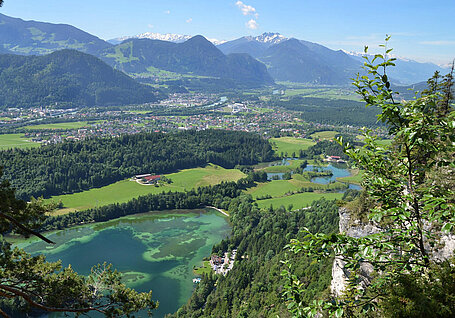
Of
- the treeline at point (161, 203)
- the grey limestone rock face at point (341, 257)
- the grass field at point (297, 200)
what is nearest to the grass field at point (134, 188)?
the treeline at point (161, 203)

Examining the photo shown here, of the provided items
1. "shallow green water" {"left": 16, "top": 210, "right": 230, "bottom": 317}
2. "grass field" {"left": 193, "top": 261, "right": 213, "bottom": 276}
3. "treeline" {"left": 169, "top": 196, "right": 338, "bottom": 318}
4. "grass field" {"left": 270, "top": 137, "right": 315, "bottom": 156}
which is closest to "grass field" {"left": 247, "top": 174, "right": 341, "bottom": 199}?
"treeline" {"left": 169, "top": 196, "right": 338, "bottom": 318}

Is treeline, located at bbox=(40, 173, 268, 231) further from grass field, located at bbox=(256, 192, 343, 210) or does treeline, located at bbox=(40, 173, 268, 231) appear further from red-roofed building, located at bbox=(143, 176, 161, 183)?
red-roofed building, located at bbox=(143, 176, 161, 183)

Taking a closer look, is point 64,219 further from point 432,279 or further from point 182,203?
point 432,279

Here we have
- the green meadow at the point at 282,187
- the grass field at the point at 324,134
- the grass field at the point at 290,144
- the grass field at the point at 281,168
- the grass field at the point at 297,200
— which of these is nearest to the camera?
the grass field at the point at 297,200

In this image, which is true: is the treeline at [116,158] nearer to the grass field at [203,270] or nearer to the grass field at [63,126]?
the grass field at [203,270]

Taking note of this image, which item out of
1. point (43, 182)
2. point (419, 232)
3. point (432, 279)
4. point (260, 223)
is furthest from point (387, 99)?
point (43, 182)

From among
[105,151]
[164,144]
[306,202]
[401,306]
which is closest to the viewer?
[401,306]
